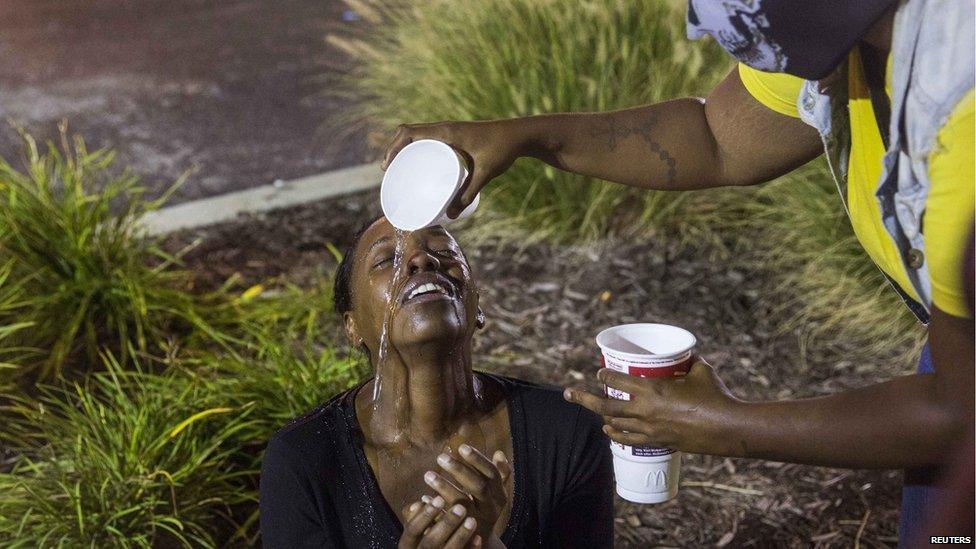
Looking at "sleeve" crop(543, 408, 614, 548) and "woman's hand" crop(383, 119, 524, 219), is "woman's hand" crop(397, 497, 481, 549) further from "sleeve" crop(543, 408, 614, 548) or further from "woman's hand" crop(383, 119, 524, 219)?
"woman's hand" crop(383, 119, 524, 219)

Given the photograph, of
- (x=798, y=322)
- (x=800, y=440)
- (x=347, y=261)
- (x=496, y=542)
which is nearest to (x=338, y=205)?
(x=798, y=322)

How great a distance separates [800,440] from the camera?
7.38 ft

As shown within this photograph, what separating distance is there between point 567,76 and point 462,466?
4158 mm

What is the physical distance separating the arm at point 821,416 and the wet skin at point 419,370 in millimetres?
517

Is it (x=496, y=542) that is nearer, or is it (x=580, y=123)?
(x=496, y=542)

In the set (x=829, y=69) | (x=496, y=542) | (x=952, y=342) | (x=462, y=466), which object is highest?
(x=829, y=69)

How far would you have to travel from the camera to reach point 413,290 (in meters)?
2.86

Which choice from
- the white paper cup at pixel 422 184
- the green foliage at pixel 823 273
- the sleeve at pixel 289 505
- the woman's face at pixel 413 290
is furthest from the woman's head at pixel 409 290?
the green foliage at pixel 823 273

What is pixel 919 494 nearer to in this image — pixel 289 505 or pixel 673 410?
pixel 673 410

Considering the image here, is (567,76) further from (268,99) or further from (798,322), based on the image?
(268,99)

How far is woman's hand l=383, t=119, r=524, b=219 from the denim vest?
0.82m

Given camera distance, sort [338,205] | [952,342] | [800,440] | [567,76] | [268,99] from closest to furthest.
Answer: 1. [952,342]
2. [800,440]
3. [567,76]
4. [338,205]
5. [268,99]

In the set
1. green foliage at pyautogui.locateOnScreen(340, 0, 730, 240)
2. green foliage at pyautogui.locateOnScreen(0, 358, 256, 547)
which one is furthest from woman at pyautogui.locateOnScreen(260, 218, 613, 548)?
green foliage at pyautogui.locateOnScreen(340, 0, 730, 240)

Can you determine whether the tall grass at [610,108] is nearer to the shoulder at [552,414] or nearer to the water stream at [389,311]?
the shoulder at [552,414]
